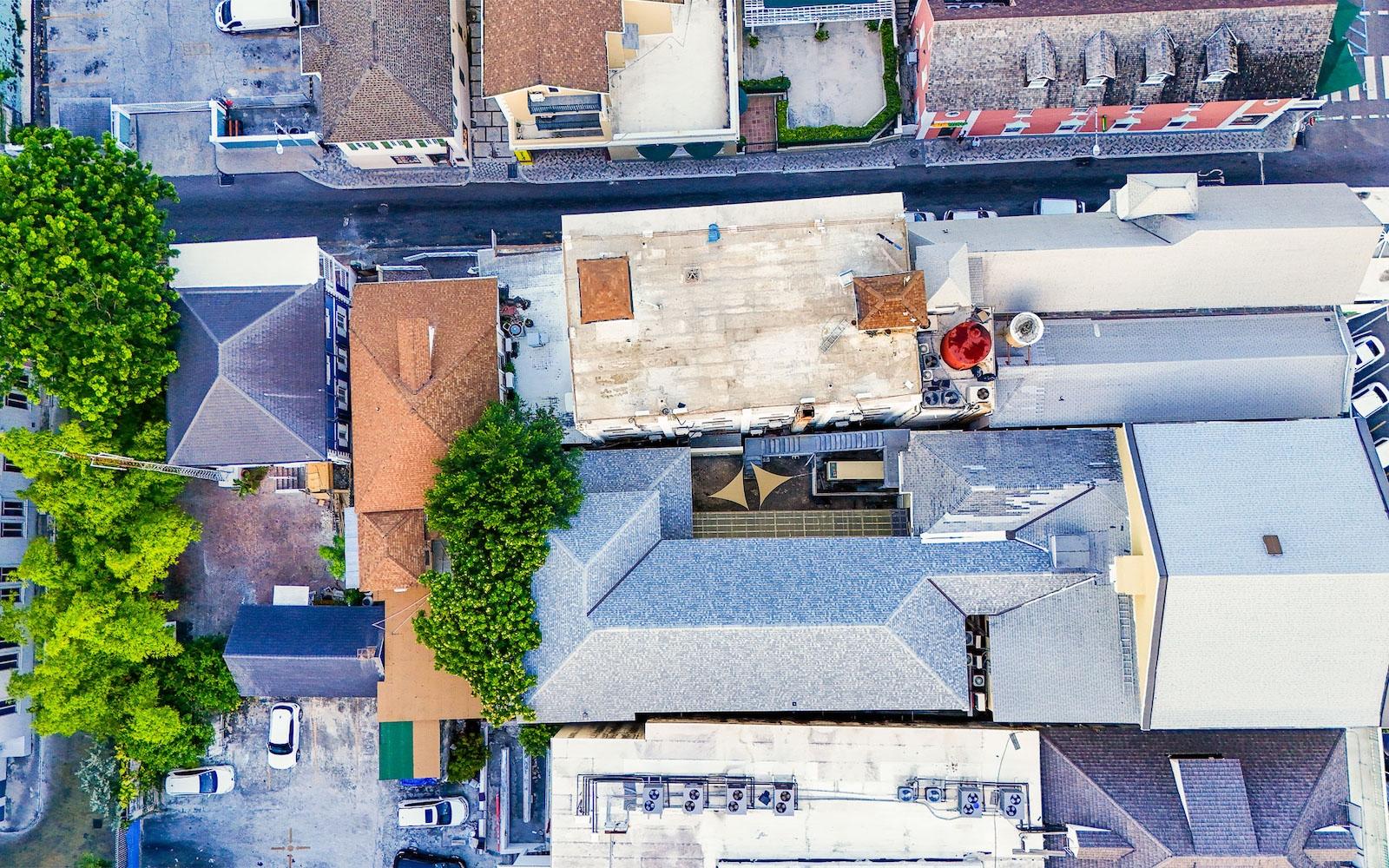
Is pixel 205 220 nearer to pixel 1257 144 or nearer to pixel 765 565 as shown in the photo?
pixel 765 565

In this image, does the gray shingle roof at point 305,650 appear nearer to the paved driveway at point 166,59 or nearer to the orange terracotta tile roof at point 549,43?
the orange terracotta tile roof at point 549,43

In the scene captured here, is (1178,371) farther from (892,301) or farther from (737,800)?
(737,800)

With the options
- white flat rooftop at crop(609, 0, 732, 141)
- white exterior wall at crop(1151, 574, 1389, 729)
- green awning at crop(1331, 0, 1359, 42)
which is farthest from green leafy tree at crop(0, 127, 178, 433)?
green awning at crop(1331, 0, 1359, 42)

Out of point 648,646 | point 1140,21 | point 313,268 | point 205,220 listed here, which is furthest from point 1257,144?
point 205,220

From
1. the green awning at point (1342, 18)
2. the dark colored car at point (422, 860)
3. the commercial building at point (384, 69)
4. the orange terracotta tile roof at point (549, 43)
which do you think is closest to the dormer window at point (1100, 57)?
the green awning at point (1342, 18)

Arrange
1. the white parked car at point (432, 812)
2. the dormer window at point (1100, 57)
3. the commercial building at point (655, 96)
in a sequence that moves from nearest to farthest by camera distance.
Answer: the dormer window at point (1100, 57) → the commercial building at point (655, 96) → the white parked car at point (432, 812)

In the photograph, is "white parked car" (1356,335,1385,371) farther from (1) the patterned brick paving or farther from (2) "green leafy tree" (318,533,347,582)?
(2) "green leafy tree" (318,533,347,582)
